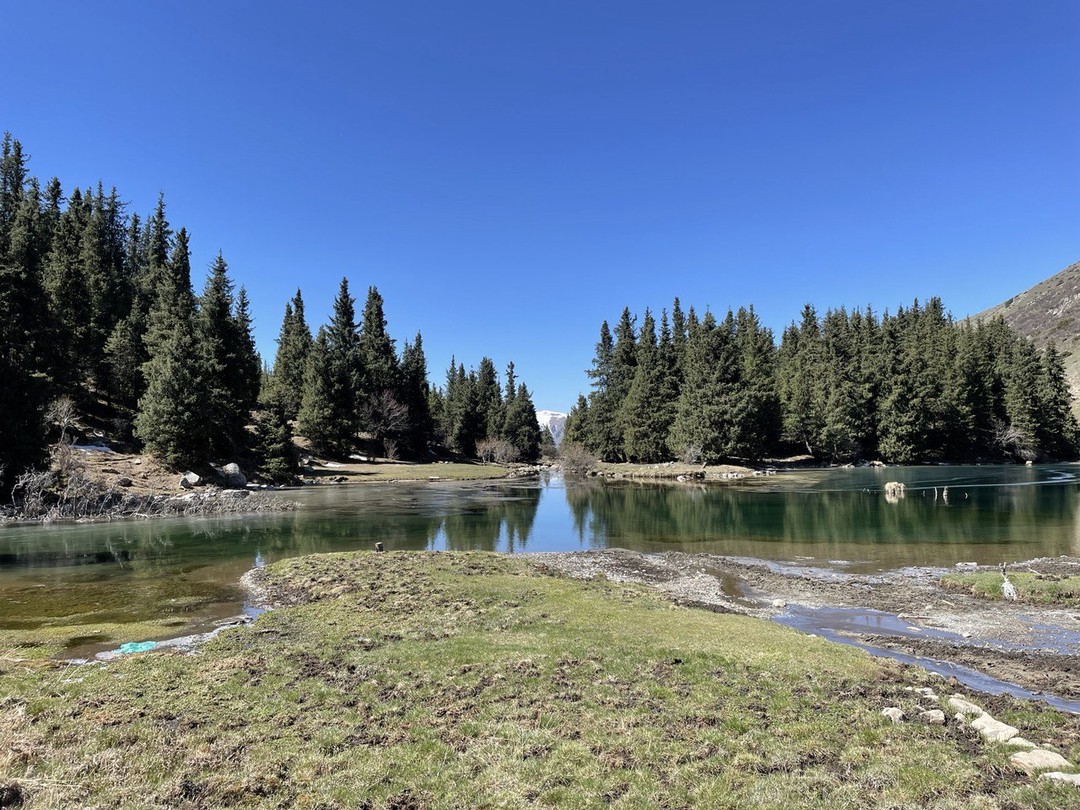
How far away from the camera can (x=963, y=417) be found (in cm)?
9600

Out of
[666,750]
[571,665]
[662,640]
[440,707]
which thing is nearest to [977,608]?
[662,640]

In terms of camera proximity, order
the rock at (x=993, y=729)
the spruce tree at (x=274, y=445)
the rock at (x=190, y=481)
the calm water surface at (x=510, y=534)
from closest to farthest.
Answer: the rock at (x=993, y=729) → the calm water surface at (x=510, y=534) → the rock at (x=190, y=481) → the spruce tree at (x=274, y=445)

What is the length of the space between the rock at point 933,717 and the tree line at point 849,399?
82.5 meters

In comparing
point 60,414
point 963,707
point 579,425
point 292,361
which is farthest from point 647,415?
point 963,707

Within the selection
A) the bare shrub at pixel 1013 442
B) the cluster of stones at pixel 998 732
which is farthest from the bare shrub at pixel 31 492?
the bare shrub at pixel 1013 442

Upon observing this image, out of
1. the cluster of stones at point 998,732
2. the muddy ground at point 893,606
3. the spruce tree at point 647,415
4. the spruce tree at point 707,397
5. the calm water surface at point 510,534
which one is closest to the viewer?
the cluster of stones at point 998,732

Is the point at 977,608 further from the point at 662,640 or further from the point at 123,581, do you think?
the point at 123,581

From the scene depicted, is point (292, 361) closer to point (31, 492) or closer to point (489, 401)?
point (489, 401)

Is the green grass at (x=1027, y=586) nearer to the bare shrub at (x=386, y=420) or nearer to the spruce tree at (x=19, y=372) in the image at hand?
the spruce tree at (x=19, y=372)

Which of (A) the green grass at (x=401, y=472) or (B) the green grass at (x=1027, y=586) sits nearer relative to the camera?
(B) the green grass at (x=1027, y=586)

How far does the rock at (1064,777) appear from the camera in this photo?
Answer: 7.07 metres

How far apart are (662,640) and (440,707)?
6.35 meters

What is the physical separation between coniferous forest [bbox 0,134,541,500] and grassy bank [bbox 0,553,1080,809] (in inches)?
1447

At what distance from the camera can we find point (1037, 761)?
767 cm
